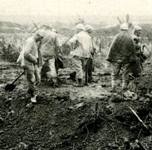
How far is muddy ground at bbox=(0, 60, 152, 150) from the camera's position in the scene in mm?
5461

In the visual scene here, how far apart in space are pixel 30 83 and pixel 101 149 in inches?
98.3

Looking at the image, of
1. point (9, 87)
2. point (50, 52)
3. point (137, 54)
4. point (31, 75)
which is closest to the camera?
point (31, 75)

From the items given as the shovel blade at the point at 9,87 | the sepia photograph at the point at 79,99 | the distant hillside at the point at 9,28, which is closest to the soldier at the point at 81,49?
the sepia photograph at the point at 79,99

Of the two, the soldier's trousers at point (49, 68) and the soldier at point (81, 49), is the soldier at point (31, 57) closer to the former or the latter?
the soldier's trousers at point (49, 68)

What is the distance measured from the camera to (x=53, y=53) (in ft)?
27.6

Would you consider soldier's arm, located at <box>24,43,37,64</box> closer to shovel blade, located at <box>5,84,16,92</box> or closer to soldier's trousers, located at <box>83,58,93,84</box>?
shovel blade, located at <box>5,84,16,92</box>

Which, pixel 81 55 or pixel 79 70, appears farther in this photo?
pixel 79 70

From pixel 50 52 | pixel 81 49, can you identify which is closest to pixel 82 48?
pixel 81 49

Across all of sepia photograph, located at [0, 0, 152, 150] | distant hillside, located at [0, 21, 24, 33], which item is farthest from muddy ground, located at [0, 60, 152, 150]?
distant hillside, located at [0, 21, 24, 33]

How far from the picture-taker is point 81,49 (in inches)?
326

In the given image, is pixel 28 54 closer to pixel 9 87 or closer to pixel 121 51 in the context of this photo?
pixel 9 87

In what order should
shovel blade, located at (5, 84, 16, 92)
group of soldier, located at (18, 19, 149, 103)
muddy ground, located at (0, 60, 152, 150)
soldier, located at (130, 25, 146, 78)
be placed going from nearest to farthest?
muddy ground, located at (0, 60, 152, 150) < group of soldier, located at (18, 19, 149, 103) < soldier, located at (130, 25, 146, 78) < shovel blade, located at (5, 84, 16, 92)

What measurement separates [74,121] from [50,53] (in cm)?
265

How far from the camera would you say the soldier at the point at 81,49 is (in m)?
8.29
